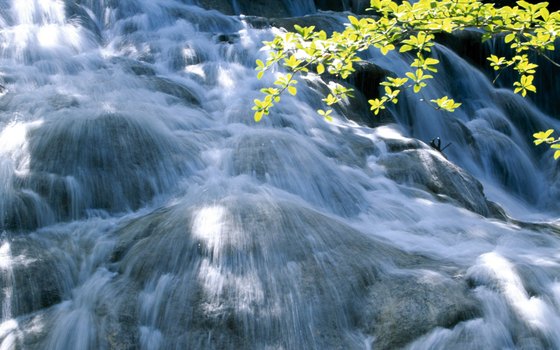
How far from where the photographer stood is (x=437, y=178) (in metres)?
7.14

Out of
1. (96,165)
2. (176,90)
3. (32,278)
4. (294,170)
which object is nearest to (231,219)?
(32,278)

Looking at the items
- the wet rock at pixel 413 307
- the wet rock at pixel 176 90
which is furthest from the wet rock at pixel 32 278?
the wet rock at pixel 176 90

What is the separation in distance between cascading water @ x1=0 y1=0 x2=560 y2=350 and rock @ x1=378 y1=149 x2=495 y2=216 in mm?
25

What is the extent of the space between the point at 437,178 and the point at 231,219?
9.95 feet

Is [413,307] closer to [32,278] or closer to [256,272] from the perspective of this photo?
[256,272]

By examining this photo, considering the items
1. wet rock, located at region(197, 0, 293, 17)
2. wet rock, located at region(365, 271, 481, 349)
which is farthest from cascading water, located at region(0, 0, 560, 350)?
wet rock, located at region(197, 0, 293, 17)

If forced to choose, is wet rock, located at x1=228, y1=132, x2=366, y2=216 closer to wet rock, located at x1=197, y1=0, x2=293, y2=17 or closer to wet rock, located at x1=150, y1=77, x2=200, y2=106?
wet rock, located at x1=150, y1=77, x2=200, y2=106

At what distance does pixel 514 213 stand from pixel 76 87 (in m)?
6.11

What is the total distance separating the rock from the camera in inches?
275

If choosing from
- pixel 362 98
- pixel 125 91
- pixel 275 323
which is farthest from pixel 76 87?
pixel 275 323

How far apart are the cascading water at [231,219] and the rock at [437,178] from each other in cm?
2

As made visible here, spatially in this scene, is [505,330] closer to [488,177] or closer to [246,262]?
[246,262]

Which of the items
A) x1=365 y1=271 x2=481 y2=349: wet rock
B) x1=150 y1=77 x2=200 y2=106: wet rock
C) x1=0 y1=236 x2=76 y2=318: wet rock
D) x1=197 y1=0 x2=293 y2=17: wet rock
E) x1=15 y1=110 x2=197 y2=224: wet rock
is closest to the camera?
x1=365 y1=271 x2=481 y2=349: wet rock

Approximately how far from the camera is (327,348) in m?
4.07
